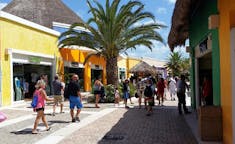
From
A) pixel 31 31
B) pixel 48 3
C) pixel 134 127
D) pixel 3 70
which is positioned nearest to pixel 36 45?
pixel 31 31

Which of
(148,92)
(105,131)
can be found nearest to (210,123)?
(105,131)

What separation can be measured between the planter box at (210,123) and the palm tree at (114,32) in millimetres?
14951

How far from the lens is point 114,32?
2264 centimetres

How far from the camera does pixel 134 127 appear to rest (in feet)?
35.8

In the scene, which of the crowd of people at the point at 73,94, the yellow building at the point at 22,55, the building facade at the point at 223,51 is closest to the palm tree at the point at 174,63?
the yellow building at the point at 22,55

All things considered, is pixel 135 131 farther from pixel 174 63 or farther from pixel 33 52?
pixel 174 63

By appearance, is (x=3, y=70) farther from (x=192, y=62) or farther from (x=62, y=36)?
(x=192, y=62)

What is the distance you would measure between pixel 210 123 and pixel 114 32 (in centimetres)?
1532

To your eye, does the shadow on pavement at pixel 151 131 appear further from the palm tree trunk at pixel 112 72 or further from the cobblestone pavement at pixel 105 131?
the palm tree trunk at pixel 112 72

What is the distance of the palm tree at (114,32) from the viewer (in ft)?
74.3

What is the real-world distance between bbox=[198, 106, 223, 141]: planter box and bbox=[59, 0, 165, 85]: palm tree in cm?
1495

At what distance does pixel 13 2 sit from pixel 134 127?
25.0m

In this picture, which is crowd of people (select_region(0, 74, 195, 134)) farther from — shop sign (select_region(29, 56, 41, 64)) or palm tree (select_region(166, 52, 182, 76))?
palm tree (select_region(166, 52, 182, 76))

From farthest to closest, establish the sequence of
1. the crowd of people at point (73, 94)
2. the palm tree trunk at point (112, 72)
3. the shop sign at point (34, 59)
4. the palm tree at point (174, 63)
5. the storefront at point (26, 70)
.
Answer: the palm tree at point (174, 63)
the palm tree trunk at point (112, 72)
the shop sign at point (34, 59)
the storefront at point (26, 70)
the crowd of people at point (73, 94)
